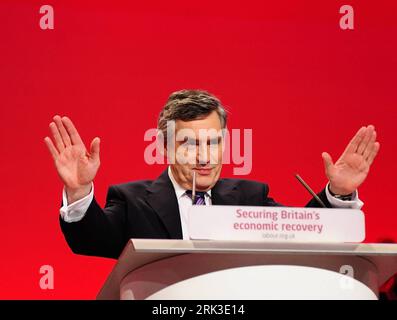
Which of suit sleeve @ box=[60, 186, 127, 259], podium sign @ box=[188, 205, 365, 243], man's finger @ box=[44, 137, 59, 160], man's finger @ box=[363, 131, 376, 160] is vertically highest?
man's finger @ box=[44, 137, 59, 160]

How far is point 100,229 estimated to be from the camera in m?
2.22

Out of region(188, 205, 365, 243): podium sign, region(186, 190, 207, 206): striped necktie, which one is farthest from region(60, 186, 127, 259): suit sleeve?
region(188, 205, 365, 243): podium sign

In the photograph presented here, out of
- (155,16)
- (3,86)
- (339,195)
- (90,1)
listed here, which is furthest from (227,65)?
(339,195)

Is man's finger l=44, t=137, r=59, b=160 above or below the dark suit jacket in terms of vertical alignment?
above

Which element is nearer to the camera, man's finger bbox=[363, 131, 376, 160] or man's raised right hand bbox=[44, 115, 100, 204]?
man's raised right hand bbox=[44, 115, 100, 204]

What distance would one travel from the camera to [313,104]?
10.7 feet

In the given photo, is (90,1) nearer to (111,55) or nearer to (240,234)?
(111,55)

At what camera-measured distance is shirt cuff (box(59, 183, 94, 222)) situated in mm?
2035

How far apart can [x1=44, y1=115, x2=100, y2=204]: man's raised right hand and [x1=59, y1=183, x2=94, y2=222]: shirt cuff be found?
0.08ft

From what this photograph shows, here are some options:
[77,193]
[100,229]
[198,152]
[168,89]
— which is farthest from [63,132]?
[168,89]

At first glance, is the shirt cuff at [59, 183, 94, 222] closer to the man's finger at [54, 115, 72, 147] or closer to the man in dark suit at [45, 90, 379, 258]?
the man in dark suit at [45, 90, 379, 258]

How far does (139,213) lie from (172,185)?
19 centimetres

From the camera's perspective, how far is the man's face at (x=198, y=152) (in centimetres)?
252

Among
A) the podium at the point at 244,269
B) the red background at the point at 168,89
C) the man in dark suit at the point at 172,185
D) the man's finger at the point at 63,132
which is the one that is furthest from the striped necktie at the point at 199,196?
the podium at the point at 244,269
